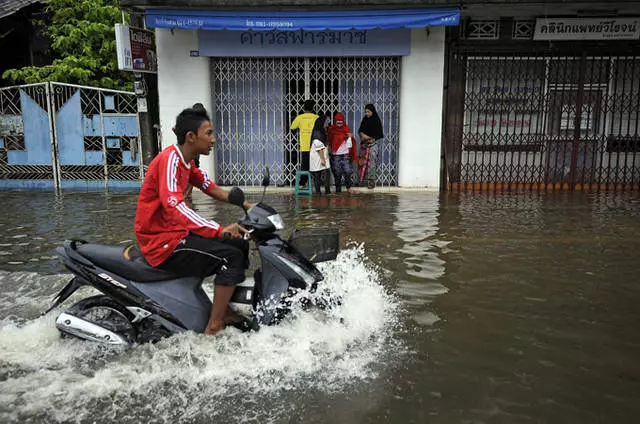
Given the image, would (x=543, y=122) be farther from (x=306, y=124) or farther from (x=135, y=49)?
(x=135, y=49)

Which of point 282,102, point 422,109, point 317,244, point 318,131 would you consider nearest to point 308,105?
point 318,131

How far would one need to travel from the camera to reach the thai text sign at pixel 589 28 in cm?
978

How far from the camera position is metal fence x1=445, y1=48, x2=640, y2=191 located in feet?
34.0

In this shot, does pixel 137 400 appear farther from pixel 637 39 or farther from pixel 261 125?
pixel 637 39

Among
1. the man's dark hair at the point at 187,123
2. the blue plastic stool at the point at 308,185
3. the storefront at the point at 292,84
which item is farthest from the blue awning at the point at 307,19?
the man's dark hair at the point at 187,123

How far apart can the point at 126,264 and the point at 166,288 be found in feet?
0.91

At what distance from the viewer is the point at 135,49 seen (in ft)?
31.5

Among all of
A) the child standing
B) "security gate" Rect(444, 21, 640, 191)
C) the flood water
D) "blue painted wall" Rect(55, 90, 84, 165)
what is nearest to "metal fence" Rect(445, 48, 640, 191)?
"security gate" Rect(444, 21, 640, 191)

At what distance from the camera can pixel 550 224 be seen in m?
7.05

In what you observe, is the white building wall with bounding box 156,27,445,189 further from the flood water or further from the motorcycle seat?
the motorcycle seat

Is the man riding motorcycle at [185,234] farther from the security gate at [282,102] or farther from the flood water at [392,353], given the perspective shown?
the security gate at [282,102]

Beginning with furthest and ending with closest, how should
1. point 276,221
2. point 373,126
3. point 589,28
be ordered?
point 373,126 < point 589,28 < point 276,221

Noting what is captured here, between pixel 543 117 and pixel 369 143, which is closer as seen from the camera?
pixel 369 143

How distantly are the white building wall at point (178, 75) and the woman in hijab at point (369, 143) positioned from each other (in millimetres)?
3081
